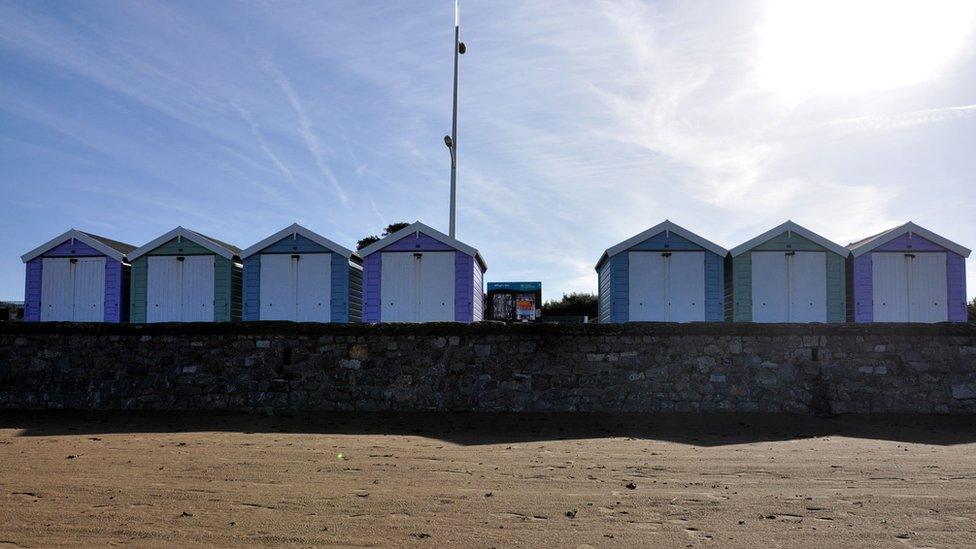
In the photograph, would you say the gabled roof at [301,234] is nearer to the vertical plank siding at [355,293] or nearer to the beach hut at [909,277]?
the vertical plank siding at [355,293]

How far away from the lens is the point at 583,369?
37.2 ft

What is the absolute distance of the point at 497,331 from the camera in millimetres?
11508

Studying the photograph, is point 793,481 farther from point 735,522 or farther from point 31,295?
point 31,295

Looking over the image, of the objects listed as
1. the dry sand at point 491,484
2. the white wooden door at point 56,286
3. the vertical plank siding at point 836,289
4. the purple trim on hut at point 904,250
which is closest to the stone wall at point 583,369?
the dry sand at point 491,484

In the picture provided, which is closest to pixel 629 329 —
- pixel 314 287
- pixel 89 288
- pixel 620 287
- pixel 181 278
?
pixel 620 287

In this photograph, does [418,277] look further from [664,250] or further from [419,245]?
[664,250]

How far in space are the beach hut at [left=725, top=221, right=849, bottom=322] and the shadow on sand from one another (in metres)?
5.28

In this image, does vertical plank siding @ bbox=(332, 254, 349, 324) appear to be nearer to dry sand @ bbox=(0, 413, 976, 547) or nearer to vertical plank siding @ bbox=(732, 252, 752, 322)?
dry sand @ bbox=(0, 413, 976, 547)

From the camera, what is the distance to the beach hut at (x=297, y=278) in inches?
660

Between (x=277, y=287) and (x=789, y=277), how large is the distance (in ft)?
37.4

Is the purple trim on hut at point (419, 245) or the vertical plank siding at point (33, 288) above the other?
the purple trim on hut at point (419, 245)

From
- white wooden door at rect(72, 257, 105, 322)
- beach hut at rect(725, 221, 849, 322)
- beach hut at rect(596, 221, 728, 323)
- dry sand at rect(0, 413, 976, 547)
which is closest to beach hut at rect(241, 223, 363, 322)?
white wooden door at rect(72, 257, 105, 322)

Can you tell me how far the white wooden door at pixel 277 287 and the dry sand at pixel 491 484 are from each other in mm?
6368

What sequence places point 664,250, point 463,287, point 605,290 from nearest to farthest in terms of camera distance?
point 664,250 → point 463,287 → point 605,290
